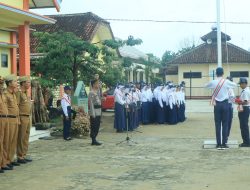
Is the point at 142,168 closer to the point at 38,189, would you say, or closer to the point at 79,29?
the point at 38,189

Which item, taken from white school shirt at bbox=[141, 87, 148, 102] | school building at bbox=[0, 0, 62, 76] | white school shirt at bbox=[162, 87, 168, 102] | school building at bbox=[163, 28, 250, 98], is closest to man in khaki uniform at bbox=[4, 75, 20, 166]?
school building at bbox=[0, 0, 62, 76]

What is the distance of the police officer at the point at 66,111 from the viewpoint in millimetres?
13898

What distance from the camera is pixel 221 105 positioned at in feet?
37.8

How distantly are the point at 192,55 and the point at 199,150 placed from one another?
118 ft

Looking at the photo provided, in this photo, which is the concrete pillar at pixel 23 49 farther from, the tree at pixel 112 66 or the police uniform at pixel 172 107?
the police uniform at pixel 172 107

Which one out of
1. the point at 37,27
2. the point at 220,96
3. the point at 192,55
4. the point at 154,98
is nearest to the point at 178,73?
the point at 192,55

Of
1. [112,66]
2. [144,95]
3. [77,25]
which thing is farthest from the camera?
[77,25]

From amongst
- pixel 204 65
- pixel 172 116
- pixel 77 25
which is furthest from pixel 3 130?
pixel 204 65

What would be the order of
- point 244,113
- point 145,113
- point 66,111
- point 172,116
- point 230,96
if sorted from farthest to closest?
point 172,116 < point 145,113 < point 66,111 < point 244,113 < point 230,96

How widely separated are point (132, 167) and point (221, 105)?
336 centimetres

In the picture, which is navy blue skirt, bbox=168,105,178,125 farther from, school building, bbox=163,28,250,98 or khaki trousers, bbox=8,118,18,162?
school building, bbox=163,28,250,98

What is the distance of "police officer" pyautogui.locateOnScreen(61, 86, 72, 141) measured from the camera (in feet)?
45.6

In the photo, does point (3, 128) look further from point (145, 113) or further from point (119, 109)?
point (145, 113)

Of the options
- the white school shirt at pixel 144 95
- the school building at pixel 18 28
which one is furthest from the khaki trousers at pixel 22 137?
the white school shirt at pixel 144 95
